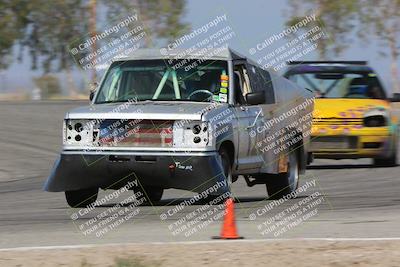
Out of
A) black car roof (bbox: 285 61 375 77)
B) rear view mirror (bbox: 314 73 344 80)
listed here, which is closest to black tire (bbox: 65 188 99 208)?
black car roof (bbox: 285 61 375 77)

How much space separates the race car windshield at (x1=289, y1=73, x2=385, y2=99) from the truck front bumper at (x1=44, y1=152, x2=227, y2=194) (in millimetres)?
8119

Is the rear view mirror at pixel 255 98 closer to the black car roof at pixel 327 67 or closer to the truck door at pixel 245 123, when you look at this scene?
the truck door at pixel 245 123

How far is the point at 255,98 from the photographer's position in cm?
1342

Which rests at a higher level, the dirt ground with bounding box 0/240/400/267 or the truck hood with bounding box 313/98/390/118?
the dirt ground with bounding box 0/240/400/267

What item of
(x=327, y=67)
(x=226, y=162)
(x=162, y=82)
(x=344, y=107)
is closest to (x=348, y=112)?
(x=344, y=107)

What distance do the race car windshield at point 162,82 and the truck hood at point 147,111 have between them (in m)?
0.25

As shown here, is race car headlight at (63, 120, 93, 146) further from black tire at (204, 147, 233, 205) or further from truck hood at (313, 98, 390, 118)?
truck hood at (313, 98, 390, 118)

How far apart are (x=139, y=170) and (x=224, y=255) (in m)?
3.71

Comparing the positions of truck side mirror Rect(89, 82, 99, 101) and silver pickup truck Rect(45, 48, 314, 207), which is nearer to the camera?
silver pickup truck Rect(45, 48, 314, 207)

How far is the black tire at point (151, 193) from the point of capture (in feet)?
46.0

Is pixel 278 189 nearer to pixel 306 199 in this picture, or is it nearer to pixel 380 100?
pixel 306 199

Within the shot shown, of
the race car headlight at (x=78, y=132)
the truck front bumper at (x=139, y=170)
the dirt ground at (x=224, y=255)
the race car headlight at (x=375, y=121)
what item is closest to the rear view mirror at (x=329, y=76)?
the race car headlight at (x=375, y=121)

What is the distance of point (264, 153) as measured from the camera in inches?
567

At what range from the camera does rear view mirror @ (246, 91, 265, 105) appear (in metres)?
13.4
